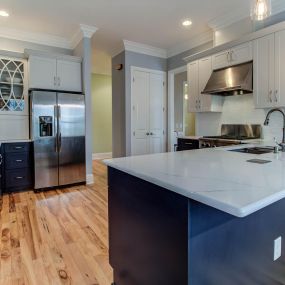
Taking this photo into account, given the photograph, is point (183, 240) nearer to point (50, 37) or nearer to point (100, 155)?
point (50, 37)

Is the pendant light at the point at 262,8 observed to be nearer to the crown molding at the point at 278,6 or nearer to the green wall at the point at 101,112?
the crown molding at the point at 278,6

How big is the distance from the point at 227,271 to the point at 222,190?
502 millimetres

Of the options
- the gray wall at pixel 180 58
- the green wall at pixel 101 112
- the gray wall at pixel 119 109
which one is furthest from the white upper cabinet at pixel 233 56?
the green wall at pixel 101 112

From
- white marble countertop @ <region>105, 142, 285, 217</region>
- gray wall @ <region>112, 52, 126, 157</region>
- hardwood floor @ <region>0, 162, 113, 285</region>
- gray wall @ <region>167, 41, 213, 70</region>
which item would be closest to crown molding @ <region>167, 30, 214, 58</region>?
gray wall @ <region>167, 41, 213, 70</region>

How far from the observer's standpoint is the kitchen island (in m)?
0.93

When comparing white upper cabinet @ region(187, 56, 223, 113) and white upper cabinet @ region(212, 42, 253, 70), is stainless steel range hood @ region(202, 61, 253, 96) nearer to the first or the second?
white upper cabinet @ region(212, 42, 253, 70)

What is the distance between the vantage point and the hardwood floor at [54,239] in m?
1.75

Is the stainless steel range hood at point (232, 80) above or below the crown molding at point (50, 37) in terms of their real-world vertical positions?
below

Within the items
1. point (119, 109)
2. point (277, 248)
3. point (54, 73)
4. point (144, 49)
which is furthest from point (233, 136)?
point (54, 73)

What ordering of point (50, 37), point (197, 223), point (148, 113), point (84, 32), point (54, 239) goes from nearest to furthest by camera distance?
point (197, 223)
point (54, 239)
point (84, 32)
point (50, 37)
point (148, 113)

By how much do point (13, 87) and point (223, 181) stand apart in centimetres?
425

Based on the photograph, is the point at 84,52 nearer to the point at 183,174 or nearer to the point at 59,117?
the point at 59,117

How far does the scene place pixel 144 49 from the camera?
4996 millimetres

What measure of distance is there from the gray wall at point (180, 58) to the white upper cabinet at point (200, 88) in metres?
0.49
